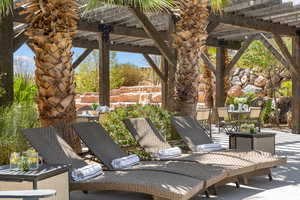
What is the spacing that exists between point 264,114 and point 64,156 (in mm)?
12746

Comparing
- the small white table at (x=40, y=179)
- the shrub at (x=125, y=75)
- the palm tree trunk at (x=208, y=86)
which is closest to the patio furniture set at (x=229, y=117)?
the palm tree trunk at (x=208, y=86)

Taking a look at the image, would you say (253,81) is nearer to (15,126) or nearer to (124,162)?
(124,162)

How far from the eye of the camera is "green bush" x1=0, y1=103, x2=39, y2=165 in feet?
16.5

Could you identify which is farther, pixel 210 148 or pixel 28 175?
pixel 210 148

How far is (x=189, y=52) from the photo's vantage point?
771 cm

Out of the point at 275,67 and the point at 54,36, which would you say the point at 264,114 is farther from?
the point at 54,36

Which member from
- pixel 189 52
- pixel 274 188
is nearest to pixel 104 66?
pixel 189 52

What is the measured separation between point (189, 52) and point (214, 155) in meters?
2.67

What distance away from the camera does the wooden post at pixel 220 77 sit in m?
14.6

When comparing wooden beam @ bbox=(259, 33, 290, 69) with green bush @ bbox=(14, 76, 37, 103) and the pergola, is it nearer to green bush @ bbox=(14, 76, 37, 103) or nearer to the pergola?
the pergola

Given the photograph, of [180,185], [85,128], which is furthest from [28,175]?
[85,128]

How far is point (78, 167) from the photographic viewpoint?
441 cm

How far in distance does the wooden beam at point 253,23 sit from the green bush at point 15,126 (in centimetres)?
577

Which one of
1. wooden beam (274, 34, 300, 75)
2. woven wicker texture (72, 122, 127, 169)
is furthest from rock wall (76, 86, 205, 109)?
woven wicker texture (72, 122, 127, 169)
